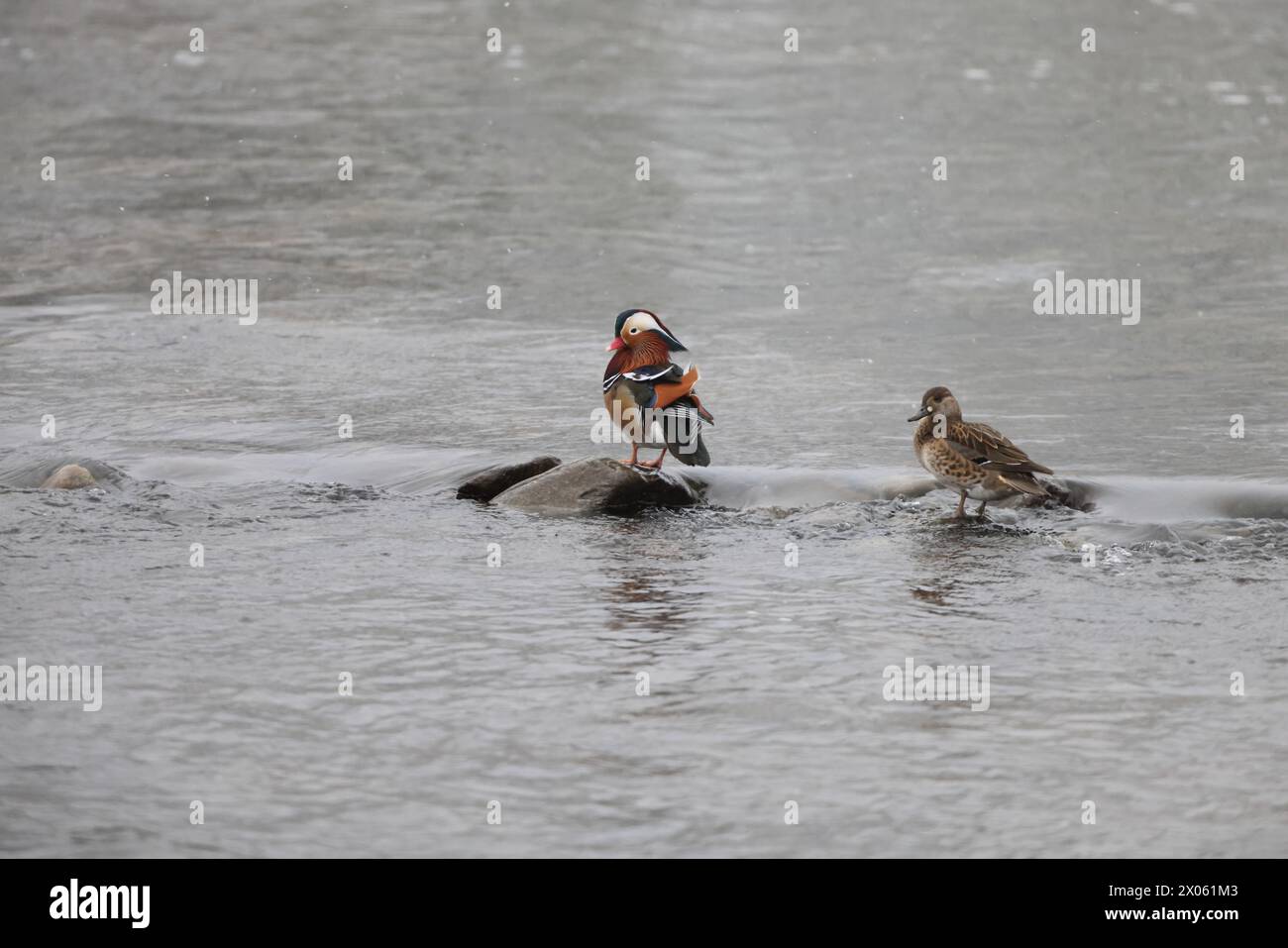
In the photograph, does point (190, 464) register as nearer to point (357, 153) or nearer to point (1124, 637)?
point (1124, 637)

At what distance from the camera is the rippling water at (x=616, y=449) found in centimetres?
588

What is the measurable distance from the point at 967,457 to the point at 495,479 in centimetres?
249

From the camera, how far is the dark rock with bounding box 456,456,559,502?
9578 millimetres

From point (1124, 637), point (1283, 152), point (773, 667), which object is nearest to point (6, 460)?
point (773, 667)

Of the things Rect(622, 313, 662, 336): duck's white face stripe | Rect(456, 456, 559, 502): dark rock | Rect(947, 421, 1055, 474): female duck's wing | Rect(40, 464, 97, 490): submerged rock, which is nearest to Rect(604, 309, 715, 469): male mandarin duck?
Rect(622, 313, 662, 336): duck's white face stripe

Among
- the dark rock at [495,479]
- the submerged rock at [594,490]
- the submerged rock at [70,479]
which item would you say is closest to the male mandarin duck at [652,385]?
the submerged rock at [594,490]

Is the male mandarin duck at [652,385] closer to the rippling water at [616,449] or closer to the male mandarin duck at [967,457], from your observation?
the rippling water at [616,449]

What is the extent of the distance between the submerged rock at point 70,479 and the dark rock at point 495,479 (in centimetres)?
199

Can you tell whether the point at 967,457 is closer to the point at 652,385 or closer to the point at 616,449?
the point at 652,385

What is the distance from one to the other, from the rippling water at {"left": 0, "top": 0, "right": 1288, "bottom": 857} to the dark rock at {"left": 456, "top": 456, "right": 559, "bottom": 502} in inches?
8.6

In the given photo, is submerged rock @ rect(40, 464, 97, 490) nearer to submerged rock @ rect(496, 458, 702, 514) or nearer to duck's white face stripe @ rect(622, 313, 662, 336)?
submerged rock @ rect(496, 458, 702, 514)

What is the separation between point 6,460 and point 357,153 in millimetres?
10053

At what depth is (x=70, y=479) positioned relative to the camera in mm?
9680
